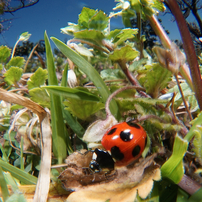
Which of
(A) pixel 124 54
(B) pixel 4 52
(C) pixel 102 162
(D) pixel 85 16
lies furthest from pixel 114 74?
(B) pixel 4 52

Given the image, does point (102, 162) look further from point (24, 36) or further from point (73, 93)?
point (24, 36)

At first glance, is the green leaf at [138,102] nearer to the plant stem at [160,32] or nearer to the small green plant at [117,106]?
the small green plant at [117,106]

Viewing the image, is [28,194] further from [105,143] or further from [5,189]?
[105,143]

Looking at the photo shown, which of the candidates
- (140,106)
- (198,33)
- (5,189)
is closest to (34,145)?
(5,189)

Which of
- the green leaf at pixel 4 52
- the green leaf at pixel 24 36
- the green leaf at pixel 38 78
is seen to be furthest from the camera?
the green leaf at pixel 24 36

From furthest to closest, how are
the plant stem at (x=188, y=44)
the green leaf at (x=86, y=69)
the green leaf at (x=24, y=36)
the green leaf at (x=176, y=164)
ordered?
the green leaf at (x=24, y=36) → the green leaf at (x=86, y=69) → the plant stem at (x=188, y=44) → the green leaf at (x=176, y=164)

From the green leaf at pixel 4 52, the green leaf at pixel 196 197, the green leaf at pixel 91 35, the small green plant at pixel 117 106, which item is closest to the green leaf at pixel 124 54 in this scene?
the small green plant at pixel 117 106
